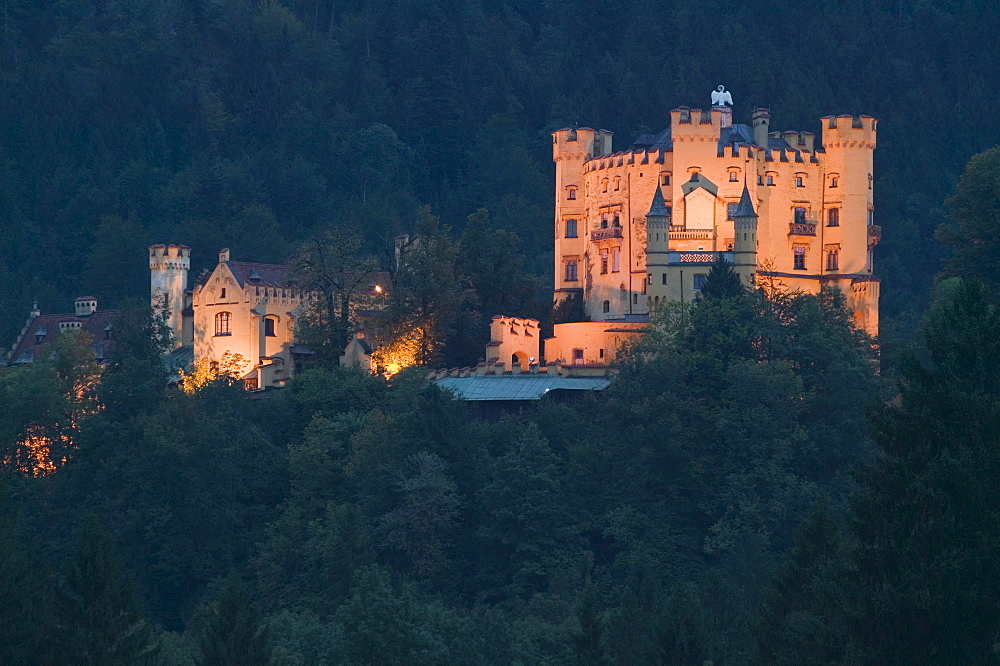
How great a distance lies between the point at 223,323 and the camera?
84125mm

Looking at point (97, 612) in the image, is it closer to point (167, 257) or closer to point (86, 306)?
point (167, 257)

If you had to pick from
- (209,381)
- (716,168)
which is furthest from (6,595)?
(716,168)

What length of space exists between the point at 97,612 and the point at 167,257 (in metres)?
41.0

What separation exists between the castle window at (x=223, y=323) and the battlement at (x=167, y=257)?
644cm

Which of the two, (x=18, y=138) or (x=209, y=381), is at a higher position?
(x=18, y=138)

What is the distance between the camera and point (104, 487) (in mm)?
74062

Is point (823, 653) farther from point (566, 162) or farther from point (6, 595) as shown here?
point (566, 162)

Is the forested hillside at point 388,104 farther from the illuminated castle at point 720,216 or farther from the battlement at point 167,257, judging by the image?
the illuminated castle at point 720,216

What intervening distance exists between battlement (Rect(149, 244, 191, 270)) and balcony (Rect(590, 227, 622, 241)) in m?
17.6

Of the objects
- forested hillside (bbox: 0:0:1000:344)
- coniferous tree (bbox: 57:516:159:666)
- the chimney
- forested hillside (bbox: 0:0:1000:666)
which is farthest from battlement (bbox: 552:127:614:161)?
coniferous tree (bbox: 57:516:159:666)

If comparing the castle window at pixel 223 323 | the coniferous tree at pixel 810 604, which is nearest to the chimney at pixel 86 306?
the castle window at pixel 223 323

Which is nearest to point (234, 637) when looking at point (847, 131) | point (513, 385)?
point (513, 385)

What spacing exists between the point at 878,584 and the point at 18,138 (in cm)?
10099

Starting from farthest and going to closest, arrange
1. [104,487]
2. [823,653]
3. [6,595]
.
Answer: [104,487] < [6,595] < [823,653]
